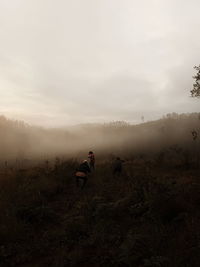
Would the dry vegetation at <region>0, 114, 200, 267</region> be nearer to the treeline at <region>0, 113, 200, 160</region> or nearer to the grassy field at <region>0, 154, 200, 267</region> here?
the grassy field at <region>0, 154, 200, 267</region>

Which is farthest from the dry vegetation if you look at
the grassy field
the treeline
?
the treeline

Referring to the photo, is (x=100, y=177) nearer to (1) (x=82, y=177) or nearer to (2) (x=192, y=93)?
(1) (x=82, y=177)

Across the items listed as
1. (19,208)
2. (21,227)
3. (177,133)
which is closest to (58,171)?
(19,208)

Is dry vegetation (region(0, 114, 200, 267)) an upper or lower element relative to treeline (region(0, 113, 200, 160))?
lower

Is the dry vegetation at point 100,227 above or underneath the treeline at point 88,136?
underneath

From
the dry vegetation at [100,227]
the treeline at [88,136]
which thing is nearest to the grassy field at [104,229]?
the dry vegetation at [100,227]

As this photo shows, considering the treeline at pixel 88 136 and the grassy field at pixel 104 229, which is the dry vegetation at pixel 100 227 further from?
the treeline at pixel 88 136

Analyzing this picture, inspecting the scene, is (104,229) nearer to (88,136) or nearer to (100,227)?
(100,227)

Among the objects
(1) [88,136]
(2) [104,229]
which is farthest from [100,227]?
(1) [88,136]

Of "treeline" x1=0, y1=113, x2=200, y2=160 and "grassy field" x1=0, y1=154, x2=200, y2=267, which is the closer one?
"grassy field" x1=0, y1=154, x2=200, y2=267

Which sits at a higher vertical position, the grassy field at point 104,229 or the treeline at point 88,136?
the treeline at point 88,136

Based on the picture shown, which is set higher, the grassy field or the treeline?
the treeline

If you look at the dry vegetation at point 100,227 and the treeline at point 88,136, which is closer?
the dry vegetation at point 100,227

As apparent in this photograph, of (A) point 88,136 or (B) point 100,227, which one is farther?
(A) point 88,136
